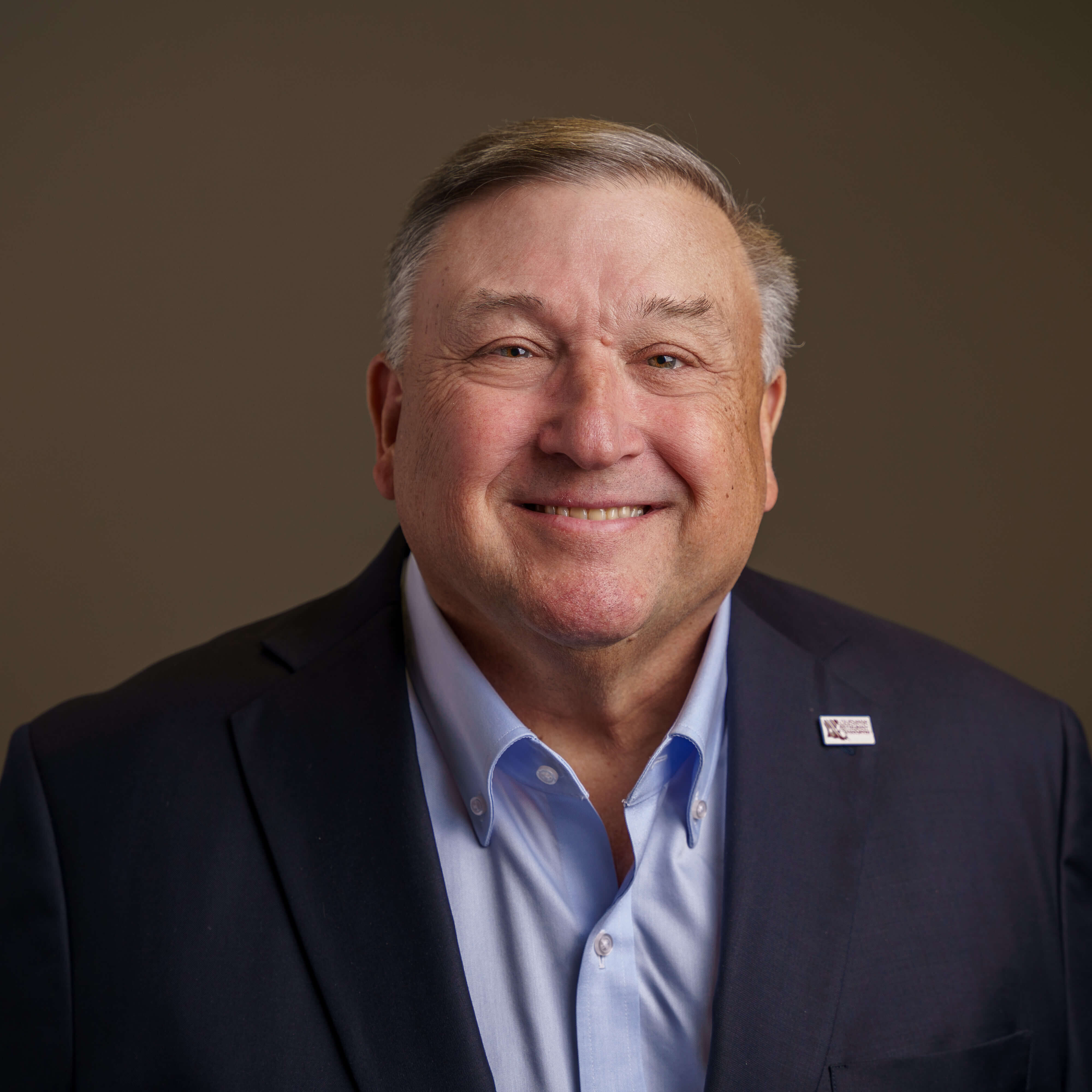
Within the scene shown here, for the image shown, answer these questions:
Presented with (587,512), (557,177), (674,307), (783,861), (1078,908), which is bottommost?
(1078,908)

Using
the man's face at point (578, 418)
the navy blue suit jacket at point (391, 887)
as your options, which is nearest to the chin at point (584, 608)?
the man's face at point (578, 418)

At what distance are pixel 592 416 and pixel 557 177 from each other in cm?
41

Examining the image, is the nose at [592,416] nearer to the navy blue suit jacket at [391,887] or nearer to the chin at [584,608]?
the chin at [584,608]

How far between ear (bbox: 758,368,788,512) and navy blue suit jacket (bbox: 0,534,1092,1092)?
246 mm

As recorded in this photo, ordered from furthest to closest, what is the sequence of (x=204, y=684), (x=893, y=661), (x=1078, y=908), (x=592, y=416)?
(x=893, y=661) < (x=1078, y=908) < (x=204, y=684) < (x=592, y=416)

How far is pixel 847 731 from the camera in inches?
87.7

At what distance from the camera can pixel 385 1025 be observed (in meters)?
1.82

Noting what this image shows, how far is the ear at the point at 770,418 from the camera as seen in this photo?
7.27 feet

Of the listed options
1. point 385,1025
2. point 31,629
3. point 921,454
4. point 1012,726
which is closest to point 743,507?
point 1012,726

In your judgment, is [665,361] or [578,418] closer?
[578,418]

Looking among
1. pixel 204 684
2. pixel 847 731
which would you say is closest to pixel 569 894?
pixel 847 731

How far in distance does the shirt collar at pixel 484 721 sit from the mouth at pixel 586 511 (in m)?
0.31

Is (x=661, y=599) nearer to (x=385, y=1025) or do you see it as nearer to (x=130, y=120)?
(x=385, y=1025)

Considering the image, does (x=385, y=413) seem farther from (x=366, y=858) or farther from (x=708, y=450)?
(x=366, y=858)
